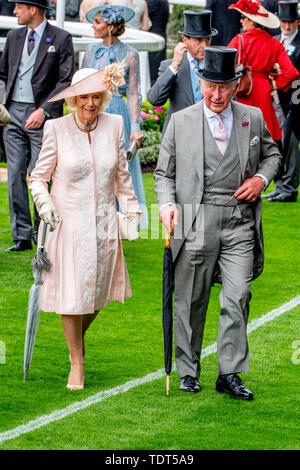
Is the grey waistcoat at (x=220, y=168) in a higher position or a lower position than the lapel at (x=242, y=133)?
lower

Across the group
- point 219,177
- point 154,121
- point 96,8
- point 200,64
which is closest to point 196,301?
point 219,177

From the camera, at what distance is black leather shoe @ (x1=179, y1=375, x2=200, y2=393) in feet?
23.7

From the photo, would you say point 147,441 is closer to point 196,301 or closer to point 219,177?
point 196,301

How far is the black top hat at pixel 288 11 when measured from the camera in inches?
539

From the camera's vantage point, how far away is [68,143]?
23.1 feet

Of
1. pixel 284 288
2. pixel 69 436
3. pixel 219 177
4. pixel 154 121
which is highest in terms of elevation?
pixel 219 177

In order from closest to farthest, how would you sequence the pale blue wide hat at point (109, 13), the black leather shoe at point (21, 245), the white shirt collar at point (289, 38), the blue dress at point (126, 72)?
the pale blue wide hat at point (109, 13)
the blue dress at point (126, 72)
the black leather shoe at point (21, 245)
the white shirt collar at point (289, 38)

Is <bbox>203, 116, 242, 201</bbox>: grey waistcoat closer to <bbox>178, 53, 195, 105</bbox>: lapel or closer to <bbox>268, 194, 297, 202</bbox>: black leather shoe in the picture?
<bbox>178, 53, 195, 105</bbox>: lapel

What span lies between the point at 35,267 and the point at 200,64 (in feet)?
10.5

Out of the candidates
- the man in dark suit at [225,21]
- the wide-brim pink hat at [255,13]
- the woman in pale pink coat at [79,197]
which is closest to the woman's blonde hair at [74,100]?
the woman in pale pink coat at [79,197]

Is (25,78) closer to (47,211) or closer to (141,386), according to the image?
(47,211)

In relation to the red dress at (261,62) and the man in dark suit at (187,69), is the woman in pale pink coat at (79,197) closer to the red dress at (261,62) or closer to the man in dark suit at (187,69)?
the man in dark suit at (187,69)

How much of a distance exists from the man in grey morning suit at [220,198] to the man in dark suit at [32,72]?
3.86 metres

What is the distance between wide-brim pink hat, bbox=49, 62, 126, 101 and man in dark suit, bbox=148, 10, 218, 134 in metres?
2.34
